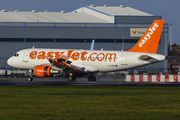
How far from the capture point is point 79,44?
301 ft

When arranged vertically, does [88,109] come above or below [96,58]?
below

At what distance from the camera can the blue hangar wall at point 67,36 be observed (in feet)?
298

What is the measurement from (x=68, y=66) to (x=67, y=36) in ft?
150

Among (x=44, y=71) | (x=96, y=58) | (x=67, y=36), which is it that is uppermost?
(x=67, y=36)

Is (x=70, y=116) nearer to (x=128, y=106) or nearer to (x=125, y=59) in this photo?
(x=128, y=106)

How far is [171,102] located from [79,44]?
68920mm

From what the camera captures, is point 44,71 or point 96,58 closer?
point 44,71

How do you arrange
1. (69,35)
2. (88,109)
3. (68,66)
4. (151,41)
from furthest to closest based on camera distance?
(69,35) < (151,41) < (68,66) < (88,109)

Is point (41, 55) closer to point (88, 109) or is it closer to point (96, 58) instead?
point (96, 58)

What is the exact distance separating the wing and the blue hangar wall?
4302cm

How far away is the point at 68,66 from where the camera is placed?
46875mm

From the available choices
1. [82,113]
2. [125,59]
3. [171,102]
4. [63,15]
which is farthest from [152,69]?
[82,113]

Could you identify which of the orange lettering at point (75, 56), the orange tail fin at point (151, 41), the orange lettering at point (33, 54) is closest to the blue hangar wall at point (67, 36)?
the orange lettering at point (33, 54)

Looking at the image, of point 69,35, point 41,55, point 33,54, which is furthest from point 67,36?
point 41,55
